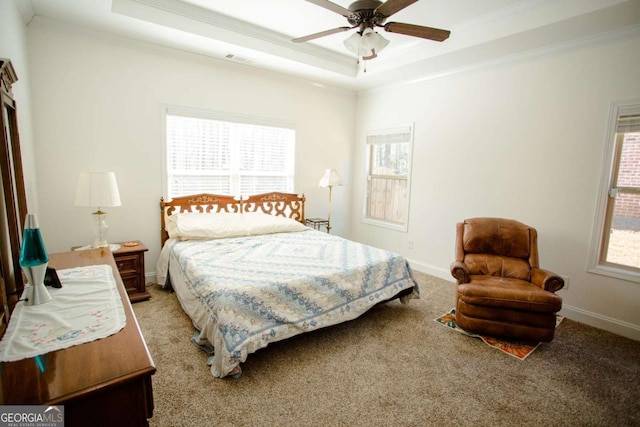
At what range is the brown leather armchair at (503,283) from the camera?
2.53 metres

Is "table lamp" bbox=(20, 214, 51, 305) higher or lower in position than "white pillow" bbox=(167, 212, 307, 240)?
higher

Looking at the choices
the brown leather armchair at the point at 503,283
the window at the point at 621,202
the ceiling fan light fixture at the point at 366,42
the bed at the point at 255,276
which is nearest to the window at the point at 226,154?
the bed at the point at 255,276

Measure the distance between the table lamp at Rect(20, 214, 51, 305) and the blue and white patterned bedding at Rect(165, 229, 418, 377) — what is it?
0.97 m

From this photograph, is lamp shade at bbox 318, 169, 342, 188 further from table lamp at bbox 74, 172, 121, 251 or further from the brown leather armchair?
table lamp at bbox 74, 172, 121, 251

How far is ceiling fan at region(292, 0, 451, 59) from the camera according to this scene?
2014mm

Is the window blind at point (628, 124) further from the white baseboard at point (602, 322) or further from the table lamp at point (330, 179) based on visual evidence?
the table lamp at point (330, 179)

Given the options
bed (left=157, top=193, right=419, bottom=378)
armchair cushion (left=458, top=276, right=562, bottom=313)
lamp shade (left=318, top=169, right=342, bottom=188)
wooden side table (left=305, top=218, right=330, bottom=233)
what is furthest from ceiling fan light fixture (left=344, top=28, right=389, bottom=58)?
wooden side table (left=305, top=218, right=330, bottom=233)

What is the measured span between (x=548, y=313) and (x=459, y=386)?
105 centimetres

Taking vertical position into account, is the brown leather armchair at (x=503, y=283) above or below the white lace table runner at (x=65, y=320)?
below


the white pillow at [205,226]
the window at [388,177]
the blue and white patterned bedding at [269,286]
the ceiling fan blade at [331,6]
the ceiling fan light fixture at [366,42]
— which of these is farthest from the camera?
the window at [388,177]

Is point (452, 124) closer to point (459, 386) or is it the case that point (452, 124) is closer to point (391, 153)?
point (391, 153)

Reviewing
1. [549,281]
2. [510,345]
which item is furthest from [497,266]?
[510,345]

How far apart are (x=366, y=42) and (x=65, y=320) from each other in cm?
243

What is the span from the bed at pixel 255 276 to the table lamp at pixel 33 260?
0.97 meters
